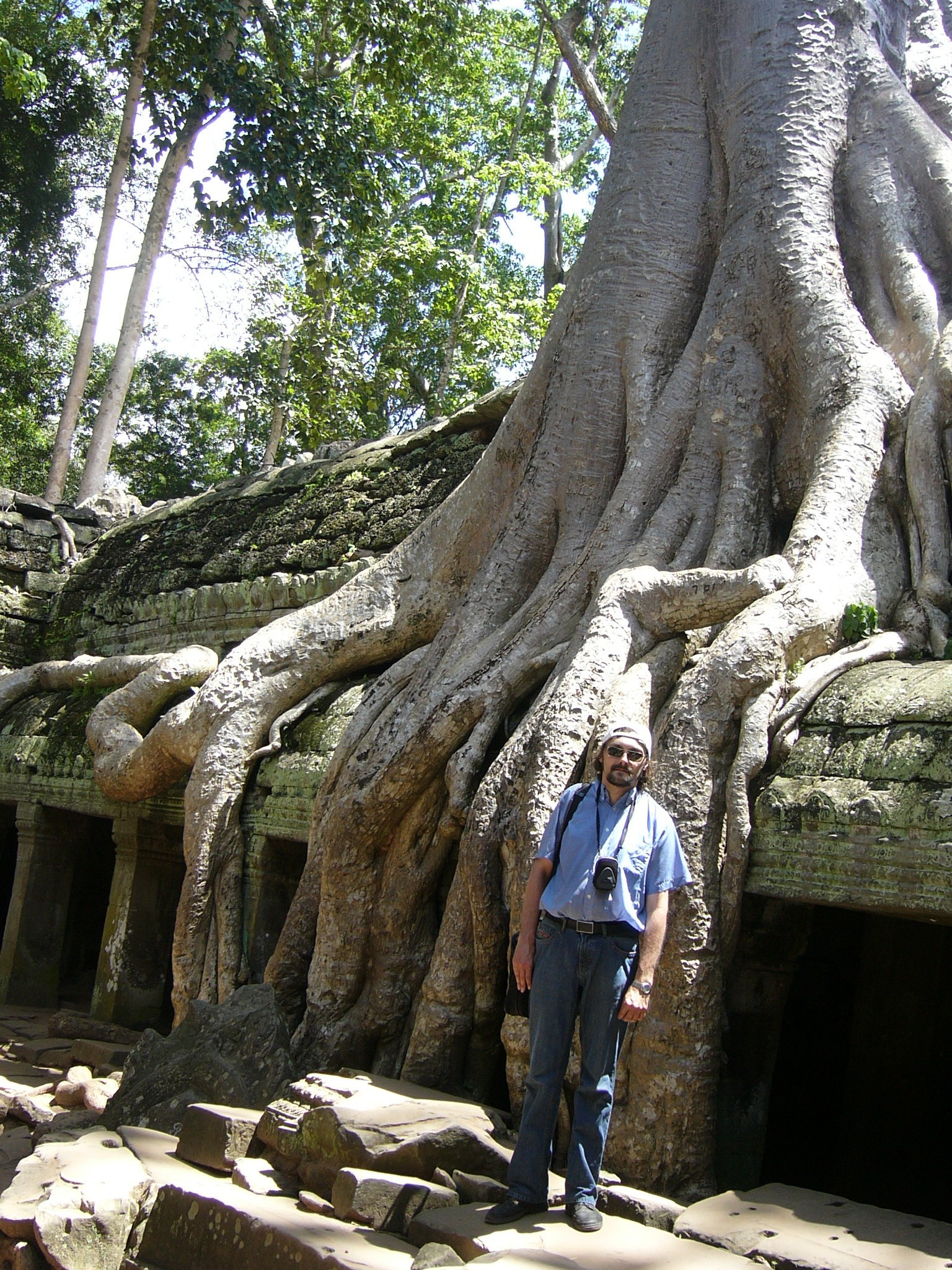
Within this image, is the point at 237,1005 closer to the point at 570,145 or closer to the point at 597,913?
the point at 597,913

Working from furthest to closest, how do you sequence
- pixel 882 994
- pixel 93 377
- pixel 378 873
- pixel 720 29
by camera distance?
pixel 93 377 < pixel 720 29 < pixel 882 994 < pixel 378 873

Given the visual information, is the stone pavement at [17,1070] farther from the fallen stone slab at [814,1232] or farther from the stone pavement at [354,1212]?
the fallen stone slab at [814,1232]

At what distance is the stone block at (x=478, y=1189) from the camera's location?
276cm

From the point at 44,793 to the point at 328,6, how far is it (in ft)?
25.8

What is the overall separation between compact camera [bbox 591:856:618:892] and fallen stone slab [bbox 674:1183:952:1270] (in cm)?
76

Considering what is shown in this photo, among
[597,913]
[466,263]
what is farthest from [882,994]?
[466,263]

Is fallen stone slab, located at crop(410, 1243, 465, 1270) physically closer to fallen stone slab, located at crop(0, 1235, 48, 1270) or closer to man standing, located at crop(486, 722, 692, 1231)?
man standing, located at crop(486, 722, 692, 1231)

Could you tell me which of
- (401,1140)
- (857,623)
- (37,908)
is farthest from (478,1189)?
(37,908)

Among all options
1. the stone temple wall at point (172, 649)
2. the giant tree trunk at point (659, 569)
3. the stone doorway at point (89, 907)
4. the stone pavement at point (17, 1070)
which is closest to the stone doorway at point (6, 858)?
the stone temple wall at point (172, 649)

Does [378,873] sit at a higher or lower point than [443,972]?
higher

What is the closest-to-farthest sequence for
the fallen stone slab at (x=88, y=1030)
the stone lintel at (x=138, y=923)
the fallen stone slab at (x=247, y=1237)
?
the fallen stone slab at (x=247, y=1237)
the fallen stone slab at (x=88, y=1030)
the stone lintel at (x=138, y=923)

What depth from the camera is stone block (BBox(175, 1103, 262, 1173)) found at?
10.5ft

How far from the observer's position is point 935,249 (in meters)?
4.55

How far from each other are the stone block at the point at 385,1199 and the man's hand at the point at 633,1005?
0.62 metres
